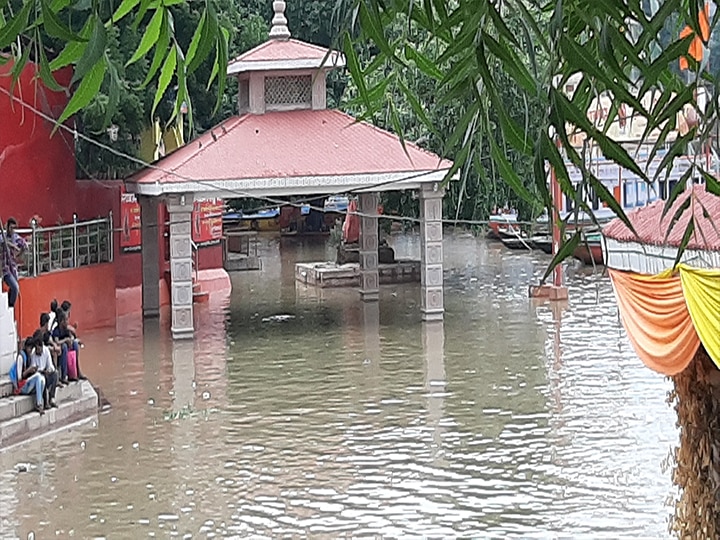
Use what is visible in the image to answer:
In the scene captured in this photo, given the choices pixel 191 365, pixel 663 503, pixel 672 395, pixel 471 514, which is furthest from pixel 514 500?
pixel 191 365

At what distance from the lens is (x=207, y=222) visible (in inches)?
957

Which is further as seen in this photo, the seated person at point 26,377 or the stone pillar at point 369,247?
the stone pillar at point 369,247

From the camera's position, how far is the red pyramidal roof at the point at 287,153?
17891mm

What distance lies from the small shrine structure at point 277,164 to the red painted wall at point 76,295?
2.59 ft

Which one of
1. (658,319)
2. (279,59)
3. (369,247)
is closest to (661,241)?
(658,319)

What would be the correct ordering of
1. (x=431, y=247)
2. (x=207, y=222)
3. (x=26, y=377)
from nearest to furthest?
1. (x=26, y=377)
2. (x=431, y=247)
3. (x=207, y=222)

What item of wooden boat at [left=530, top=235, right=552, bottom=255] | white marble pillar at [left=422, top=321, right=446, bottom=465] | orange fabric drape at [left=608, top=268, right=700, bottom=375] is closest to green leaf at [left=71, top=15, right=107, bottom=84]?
orange fabric drape at [left=608, top=268, right=700, bottom=375]

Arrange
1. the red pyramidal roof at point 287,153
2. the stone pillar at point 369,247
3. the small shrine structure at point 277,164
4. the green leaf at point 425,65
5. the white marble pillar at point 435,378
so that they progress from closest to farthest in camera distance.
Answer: the green leaf at point 425,65, the white marble pillar at point 435,378, the small shrine structure at point 277,164, the red pyramidal roof at point 287,153, the stone pillar at point 369,247

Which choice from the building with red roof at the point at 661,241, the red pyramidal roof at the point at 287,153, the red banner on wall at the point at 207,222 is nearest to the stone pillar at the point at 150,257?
the red pyramidal roof at the point at 287,153

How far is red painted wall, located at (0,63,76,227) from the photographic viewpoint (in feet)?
55.6

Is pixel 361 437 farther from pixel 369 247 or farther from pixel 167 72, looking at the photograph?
pixel 369 247

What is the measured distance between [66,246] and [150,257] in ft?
6.41

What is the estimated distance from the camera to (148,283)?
2030cm

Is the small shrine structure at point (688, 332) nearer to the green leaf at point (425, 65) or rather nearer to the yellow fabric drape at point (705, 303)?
the yellow fabric drape at point (705, 303)
